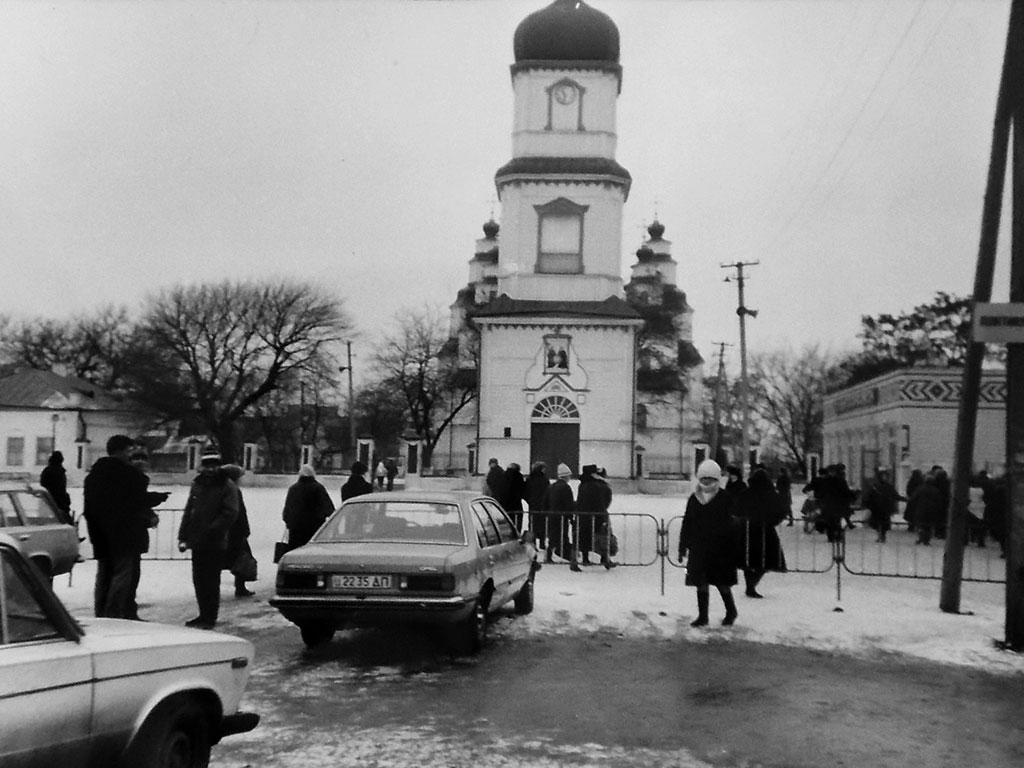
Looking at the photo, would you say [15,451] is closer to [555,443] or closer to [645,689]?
[555,443]

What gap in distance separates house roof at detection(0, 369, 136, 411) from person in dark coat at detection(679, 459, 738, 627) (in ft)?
199

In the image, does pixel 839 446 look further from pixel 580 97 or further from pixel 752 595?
pixel 752 595

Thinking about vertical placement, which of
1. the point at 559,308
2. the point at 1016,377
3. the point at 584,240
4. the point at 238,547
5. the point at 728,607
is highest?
the point at 584,240

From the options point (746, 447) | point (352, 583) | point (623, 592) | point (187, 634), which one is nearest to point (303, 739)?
point (187, 634)

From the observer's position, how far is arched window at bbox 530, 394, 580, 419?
5031cm

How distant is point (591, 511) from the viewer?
17438 millimetres

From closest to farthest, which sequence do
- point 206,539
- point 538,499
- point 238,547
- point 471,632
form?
point 471,632 < point 206,539 < point 238,547 < point 538,499

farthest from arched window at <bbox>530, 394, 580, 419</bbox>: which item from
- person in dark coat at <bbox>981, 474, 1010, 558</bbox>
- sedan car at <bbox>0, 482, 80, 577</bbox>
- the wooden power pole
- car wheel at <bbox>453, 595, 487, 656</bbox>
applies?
car wheel at <bbox>453, 595, 487, 656</bbox>

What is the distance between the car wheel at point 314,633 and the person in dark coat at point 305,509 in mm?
3147

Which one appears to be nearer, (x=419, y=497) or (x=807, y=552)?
(x=419, y=497)

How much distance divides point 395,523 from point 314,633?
3.99 ft

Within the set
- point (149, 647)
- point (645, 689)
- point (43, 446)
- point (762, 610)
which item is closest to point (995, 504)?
point (762, 610)

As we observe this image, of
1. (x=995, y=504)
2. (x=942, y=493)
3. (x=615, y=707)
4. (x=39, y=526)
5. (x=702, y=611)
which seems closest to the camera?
(x=615, y=707)

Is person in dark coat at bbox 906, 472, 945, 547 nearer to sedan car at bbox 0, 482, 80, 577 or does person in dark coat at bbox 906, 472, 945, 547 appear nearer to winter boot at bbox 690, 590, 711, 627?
winter boot at bbox 690, 590, 711, 627
